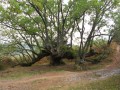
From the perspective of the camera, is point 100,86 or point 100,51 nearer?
point 100,86

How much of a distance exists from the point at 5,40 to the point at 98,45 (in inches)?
414

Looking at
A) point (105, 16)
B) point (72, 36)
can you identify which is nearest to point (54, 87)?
point (72, 36)

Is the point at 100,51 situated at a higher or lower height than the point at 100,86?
higher

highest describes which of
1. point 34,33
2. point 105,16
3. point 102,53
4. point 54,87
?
point 105,16

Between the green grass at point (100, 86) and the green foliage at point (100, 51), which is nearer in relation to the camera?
the green grass at point (100, 86)

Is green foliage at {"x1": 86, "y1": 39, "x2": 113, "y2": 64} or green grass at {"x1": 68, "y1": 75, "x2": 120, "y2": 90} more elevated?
green foliage at {"x1": 86, "y1": 39, "x2": 113, "y2": 64}

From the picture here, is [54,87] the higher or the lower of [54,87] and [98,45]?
the lower

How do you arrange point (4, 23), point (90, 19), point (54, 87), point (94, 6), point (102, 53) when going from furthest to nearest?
point (102, 53) < point (90, 19) < point (4, 23) < point (94, 6) < point (54, 87)

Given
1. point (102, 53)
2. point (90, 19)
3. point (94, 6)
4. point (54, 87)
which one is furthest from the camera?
point (102, 53)

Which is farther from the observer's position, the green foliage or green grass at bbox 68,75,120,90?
the green foliage

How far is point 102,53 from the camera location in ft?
94.9

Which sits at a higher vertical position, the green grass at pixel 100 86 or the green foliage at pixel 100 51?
the green foliage at pixel 100 51

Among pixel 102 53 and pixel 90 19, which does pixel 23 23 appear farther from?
pixel 102 53

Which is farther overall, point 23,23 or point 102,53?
point 102,53
